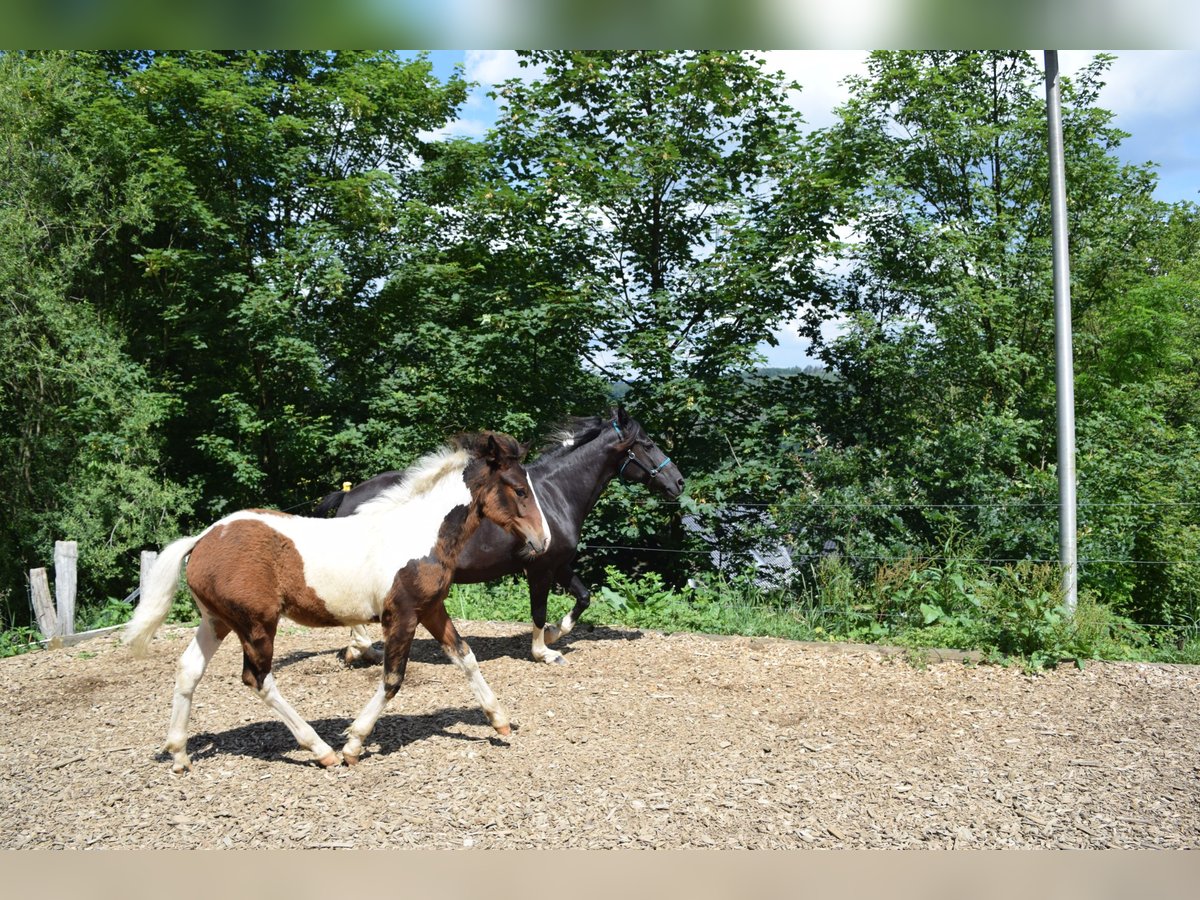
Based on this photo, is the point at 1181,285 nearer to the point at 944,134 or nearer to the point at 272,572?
the point at 944,134

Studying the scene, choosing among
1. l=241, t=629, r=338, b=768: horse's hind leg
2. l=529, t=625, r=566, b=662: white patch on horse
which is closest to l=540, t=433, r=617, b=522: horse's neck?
l=529, t=625, r=566, b=662: white patch on horse

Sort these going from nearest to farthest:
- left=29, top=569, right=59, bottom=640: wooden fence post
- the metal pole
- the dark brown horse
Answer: the dark brown horse → the metal pole → left=29, top=569, right=59, bottom=640: wooden fence post

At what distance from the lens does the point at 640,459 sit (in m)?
7.51

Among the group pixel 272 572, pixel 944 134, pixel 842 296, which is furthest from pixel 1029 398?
pixel 272 572

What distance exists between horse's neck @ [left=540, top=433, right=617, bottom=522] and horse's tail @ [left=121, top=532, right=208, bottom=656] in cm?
320

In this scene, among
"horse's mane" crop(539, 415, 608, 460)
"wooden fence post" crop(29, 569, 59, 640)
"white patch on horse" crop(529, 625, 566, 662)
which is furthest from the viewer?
"wooden fence post" crop(29, 569, 59, 640)

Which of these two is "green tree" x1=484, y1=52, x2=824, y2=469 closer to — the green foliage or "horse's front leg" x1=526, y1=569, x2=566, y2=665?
the green foliage

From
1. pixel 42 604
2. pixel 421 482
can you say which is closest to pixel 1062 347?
pixel 421 482

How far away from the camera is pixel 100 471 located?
1112cm

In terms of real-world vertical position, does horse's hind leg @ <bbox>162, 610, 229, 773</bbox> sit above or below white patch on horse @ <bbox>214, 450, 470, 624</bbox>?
below

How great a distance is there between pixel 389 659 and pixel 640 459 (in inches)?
133

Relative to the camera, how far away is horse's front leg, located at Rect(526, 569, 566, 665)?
6.96 meters
